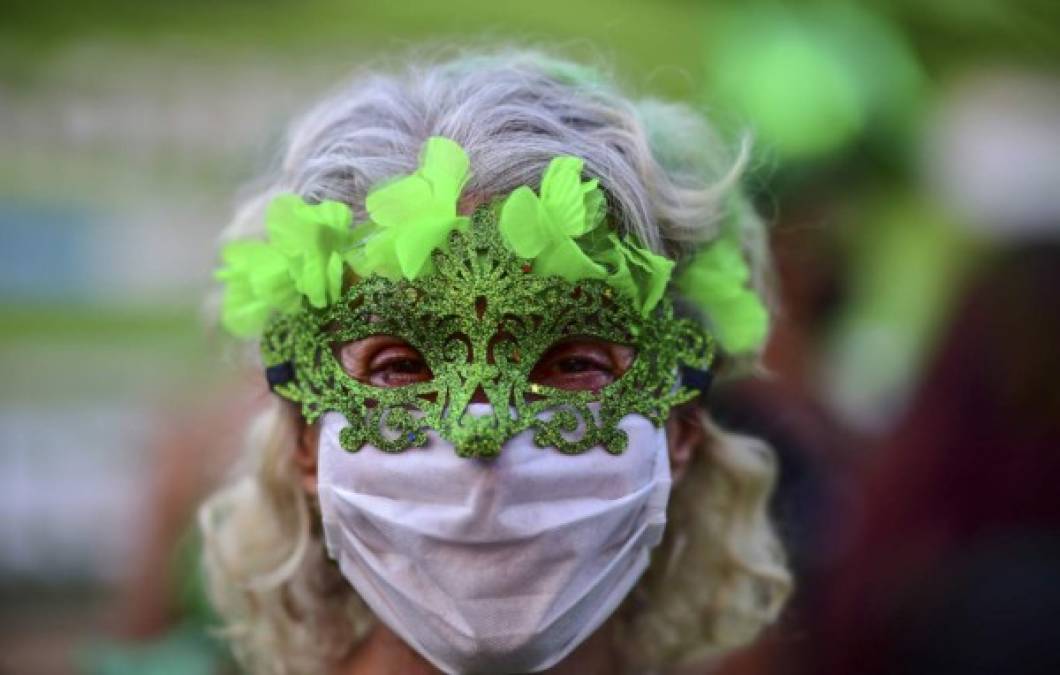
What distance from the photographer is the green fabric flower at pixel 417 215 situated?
2.72m

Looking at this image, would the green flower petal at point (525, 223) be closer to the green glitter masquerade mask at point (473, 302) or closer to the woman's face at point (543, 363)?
the green glitter masquerade mask at point (473, 302)

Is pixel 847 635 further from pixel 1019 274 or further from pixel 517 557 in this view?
pixel 517 557

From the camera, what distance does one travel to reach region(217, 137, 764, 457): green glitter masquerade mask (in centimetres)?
273

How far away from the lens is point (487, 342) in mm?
2754

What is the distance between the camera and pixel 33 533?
26.9 feet

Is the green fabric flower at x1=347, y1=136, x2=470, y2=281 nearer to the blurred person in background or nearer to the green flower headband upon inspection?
the green flower headband

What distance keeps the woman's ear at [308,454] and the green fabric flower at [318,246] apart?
27 cm

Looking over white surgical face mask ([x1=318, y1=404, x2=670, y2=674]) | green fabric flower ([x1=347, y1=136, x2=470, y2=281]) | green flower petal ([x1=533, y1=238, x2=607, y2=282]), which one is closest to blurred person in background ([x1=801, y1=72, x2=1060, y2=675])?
white surgical face mask ([x1=318, y1=404, x2=670, y2=674])

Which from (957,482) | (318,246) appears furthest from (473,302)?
(957,482)

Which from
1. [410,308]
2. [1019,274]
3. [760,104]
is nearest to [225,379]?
[760,104]

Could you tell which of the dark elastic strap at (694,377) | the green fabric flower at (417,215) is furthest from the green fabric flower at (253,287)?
the dark elastic strap at (694,377)

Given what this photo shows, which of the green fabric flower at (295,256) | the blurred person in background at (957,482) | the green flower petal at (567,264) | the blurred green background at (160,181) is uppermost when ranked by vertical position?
the green flower petal at (567,264)

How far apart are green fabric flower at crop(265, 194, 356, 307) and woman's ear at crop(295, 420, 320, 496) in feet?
0.88

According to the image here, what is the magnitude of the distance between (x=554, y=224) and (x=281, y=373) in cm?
61
